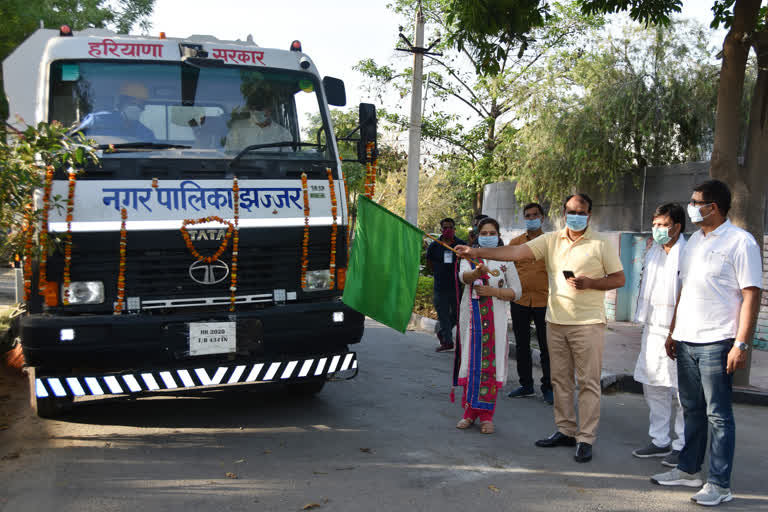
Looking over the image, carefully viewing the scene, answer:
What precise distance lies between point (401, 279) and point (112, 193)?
2.30 m

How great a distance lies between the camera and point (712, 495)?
14.3ft

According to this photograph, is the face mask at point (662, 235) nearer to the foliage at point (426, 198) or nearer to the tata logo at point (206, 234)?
the tata logo at point (206, 234)

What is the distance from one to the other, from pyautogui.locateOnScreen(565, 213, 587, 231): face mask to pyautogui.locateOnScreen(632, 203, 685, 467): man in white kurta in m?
0.59

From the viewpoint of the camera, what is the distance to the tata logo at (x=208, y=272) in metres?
5.43

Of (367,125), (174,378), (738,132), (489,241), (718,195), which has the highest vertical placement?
(738,132)

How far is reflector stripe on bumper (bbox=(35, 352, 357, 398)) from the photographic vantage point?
17.0 ft

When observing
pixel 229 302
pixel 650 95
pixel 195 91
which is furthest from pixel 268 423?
pixel 650 95

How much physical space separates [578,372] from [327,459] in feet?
6.23

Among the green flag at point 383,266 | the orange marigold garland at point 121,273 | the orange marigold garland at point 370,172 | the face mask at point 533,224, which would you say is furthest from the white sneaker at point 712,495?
the orange marigold garland at point 121,273

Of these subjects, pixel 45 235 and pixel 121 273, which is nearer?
pixel 45 235

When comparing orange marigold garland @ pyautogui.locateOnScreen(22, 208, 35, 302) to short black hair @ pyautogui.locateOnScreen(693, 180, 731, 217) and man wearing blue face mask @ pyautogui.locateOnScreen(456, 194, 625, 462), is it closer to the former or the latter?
man wearing blue face mask @ pyautogui.locateOnScreen(456, 194, 625, 462)

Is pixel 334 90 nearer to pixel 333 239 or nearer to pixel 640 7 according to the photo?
pixel 333 239

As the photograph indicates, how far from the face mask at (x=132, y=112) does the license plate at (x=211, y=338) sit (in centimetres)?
167

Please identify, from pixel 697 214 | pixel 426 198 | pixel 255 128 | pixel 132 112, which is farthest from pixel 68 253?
pixel 426 198
